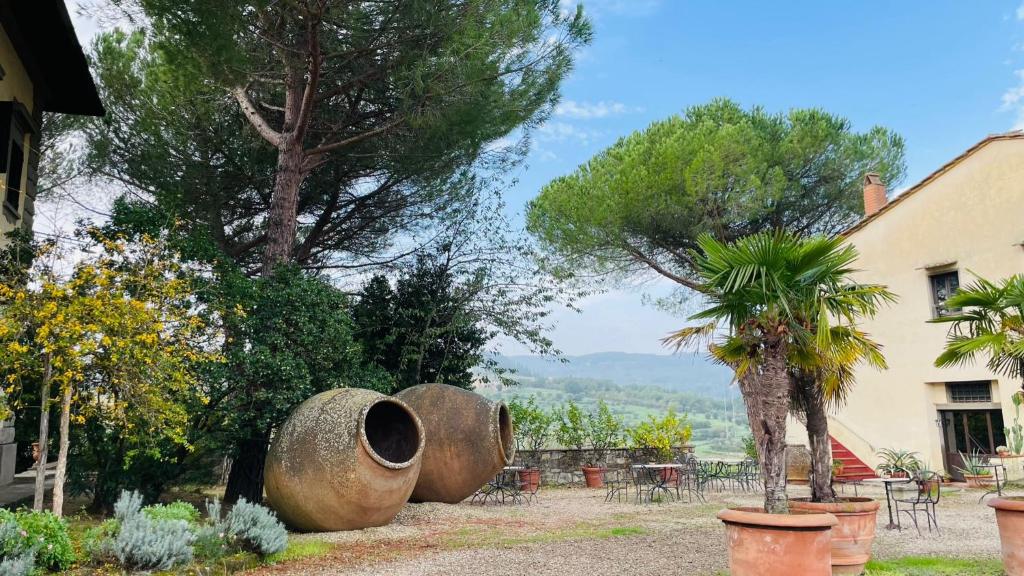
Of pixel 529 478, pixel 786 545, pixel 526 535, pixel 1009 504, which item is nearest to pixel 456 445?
pixel 526 535

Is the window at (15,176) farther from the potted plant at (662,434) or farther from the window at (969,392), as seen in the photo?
the window at (969,392)

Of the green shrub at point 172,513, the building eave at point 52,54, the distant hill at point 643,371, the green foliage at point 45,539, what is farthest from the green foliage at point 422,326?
the distant hill at point 643,371

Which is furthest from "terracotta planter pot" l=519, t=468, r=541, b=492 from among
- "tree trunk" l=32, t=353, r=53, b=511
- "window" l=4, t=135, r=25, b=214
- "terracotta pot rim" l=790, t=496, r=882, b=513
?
"window" l=4, t=135, r=25, b=214

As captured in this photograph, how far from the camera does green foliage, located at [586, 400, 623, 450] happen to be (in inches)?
623

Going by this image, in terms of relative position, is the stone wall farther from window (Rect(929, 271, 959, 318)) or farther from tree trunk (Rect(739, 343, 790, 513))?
tree trunk (Rect(739, 343, 790, 513))

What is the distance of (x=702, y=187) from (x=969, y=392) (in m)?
7.91

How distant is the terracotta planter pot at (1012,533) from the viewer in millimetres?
5613

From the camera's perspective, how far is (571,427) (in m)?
15.8

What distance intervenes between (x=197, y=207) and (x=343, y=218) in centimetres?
293

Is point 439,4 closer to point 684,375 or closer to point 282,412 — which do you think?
point 282,412

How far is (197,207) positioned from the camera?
13531 millimetres

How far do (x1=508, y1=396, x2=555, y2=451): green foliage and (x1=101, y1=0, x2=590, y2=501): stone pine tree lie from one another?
599cm

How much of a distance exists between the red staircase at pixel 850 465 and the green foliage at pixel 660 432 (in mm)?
3346

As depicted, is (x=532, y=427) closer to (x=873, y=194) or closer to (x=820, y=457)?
(x=820, y=457)
